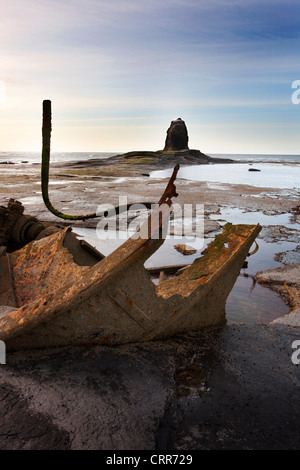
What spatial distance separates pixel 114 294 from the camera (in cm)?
244

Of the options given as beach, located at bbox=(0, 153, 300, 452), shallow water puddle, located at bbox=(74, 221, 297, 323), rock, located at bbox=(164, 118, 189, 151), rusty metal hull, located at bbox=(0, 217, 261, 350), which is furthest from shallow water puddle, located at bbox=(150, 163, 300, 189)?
rock, located at bbox=(164, 118, 189, 151)

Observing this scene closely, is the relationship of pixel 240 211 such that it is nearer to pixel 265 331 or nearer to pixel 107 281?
pixel 265 331

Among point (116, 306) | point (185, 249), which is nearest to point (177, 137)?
point (185, 249)

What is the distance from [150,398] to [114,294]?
74cm

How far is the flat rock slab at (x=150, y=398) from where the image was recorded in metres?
1.89

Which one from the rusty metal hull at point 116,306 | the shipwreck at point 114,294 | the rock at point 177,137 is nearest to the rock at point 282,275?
the shipwreck at point 114,294

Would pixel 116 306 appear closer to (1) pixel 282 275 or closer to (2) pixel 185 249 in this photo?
(1) pixel 282 275

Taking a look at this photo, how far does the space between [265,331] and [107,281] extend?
1856mm

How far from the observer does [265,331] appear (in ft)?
10.9

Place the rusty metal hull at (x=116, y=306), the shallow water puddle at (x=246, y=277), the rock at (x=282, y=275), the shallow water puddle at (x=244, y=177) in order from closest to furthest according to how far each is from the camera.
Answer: the rusty metal hull at (x=116, y=306), the shallow water puddle at (x=246, y=277), the rock at (x=282, y=275), the shallow water puddle at (x=244, y=177)

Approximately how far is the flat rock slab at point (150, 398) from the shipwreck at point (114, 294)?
0.48 ft

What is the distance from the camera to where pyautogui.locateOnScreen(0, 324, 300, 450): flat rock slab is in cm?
189

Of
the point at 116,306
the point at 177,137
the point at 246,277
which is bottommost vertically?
the point at 246,277

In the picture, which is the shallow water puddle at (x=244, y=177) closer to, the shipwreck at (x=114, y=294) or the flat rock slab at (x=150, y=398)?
the shipwreck at (x=114, y=294)
